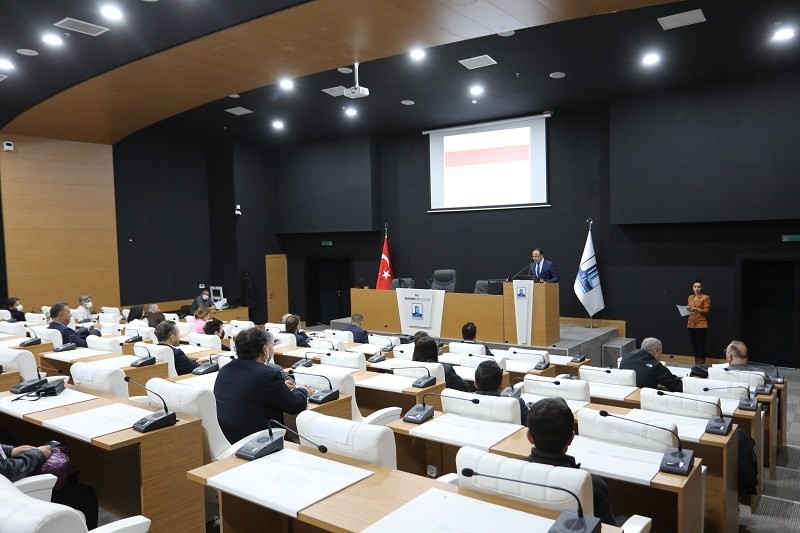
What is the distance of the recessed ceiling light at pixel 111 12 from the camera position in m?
5.12

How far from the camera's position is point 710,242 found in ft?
29.2

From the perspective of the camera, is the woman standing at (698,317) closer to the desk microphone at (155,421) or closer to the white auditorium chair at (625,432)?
the white auditorium chair at (625,432)

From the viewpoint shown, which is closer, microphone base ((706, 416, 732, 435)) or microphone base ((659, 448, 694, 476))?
microphone base ((659, 448, 694, 476))

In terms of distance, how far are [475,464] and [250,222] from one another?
1204 centimetres

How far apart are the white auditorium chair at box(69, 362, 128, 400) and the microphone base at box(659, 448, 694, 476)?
309 centimetres

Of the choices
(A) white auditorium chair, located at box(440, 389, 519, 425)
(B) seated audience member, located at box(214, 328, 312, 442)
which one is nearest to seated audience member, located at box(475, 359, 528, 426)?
(A) white auditorium chair, located at box(440, 389, 519, 425)

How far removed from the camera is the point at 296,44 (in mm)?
5676

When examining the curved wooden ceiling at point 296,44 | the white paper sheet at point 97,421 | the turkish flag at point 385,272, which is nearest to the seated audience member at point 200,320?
the curved wooden ceiling at point 296,44

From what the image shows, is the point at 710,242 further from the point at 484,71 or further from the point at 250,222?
the point at 250,222

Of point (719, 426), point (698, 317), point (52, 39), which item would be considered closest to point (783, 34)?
point (698, 317)

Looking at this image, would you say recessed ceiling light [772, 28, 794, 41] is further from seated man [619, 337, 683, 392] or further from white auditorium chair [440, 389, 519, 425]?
white auditorium chair [440, 389, 519, 425]

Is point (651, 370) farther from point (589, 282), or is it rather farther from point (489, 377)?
point (589, 282)

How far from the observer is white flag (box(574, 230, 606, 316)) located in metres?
9.56

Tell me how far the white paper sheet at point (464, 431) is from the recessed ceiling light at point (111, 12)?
4546 mm
